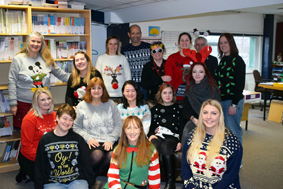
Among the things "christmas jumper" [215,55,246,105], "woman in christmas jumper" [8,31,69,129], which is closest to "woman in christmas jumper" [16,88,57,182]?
"woman in christmas jumper" [8,31,69,129]

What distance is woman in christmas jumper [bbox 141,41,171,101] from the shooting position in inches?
127

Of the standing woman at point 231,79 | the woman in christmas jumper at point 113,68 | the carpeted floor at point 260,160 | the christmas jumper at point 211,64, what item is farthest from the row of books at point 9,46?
the standing woman at point 231,79

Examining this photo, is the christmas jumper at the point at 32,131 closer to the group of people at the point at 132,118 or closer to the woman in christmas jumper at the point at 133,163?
the group of people at the point at 132,118

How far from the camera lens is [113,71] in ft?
11.0

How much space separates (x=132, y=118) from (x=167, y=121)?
817 millimetres

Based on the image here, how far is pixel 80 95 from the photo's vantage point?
9.76 ft

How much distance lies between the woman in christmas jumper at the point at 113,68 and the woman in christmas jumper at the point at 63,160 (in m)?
1.10

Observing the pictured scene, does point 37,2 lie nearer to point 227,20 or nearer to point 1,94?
point 1,94

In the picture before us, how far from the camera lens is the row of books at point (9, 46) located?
10.8ft

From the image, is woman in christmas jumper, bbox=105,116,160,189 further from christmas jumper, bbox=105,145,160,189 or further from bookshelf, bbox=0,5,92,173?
bookshelf, bbox=0,5,92,173

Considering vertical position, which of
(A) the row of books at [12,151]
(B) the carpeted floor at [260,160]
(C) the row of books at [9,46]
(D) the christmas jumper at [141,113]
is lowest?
(B) the carpeted floor at [260,160]

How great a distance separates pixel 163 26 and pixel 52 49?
3061 mm

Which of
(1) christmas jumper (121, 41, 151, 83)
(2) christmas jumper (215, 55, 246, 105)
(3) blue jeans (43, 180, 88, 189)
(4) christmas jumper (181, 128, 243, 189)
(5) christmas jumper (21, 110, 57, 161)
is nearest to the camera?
(4) christmas jumper (181, 128, 243, 189)

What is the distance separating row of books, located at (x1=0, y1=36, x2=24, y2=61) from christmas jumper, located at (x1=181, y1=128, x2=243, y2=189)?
8.77ft
